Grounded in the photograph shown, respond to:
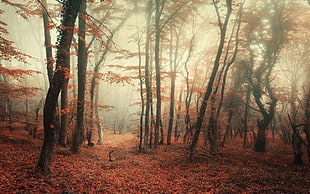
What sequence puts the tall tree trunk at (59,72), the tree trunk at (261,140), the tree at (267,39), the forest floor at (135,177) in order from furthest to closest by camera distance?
the tree trunk at (261,140) → the tree at (267,39) → the tall tree trunk at (59,72) → the forest floor at (135,177)

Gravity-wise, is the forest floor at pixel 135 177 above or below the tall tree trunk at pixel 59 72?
below

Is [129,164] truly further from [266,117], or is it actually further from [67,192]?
[266,117]

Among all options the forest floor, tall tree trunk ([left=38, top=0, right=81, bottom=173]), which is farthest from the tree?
tall tree trunk ([left=38, top=0, right=81, bottom=173])

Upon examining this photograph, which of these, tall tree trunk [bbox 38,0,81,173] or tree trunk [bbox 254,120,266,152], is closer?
tall tree trunk [bbox 38,0,81,173]

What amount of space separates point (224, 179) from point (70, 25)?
8.66 meters

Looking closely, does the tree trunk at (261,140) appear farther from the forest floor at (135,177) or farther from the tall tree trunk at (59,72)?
the tall tree trunk at (59,72)

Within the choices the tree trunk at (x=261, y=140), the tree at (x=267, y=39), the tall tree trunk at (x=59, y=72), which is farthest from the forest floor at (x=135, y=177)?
the tree at (x=267, y=39)

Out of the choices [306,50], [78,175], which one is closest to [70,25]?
[78,175]

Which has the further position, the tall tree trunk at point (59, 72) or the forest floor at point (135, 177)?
the tall tree trunk at point (59, 72)

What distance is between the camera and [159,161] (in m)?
10.2

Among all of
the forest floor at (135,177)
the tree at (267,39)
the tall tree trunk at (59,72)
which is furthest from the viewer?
the tree at (267,39)

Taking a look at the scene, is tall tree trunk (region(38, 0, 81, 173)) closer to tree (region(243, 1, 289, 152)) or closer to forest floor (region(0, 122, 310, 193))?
forest floor (region(0, 122, 310, 193))

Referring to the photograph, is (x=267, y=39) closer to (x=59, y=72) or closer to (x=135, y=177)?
(x=135, y=177)

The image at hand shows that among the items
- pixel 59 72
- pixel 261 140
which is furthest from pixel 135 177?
pixel 261 140
